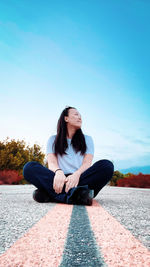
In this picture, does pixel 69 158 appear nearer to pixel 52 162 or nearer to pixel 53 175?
pixel 52 162

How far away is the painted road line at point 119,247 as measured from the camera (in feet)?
3.03

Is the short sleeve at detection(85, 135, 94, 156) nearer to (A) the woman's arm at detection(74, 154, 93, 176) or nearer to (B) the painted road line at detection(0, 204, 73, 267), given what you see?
(A) the woman's arm at detection(74, 154, 93, 176)

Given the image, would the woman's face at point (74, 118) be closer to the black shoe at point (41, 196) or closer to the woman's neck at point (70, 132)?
the woman's neck at point (70, 132)

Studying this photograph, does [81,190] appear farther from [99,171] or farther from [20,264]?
[20,264]

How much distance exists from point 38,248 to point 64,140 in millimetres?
2849

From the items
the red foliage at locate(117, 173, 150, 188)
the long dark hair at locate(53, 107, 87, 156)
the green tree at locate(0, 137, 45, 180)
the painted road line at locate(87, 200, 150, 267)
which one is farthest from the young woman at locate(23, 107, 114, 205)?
the green tree at locate(0, 137, 45, 180)

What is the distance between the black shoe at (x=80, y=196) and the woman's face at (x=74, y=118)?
135 centimetres

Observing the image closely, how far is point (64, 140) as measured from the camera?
3.90 meters

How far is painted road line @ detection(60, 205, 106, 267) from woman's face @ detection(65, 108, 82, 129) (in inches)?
99.5

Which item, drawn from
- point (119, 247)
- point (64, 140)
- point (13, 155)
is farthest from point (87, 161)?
point (13, 155)

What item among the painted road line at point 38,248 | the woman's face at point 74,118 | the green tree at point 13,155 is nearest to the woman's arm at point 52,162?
the woman's face at point 74,118

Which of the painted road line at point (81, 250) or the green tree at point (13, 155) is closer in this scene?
the painted road line at point (81, 250)

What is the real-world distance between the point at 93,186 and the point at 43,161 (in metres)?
26.9

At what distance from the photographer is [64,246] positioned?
1.12m
